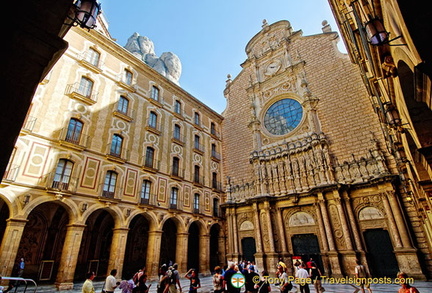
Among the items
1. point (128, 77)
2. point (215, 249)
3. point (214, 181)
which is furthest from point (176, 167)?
point (215, 249)

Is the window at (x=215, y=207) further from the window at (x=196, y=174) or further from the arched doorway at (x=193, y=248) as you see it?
the window at (x=196, y=174)

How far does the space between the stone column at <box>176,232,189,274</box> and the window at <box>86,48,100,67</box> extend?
13006 millimetres

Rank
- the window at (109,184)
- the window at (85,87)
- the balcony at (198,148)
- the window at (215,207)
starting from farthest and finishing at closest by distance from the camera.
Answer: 1. the balcony at (198,148)
2. the window at (215,207)
3. the window at (85,87)
4. the window at (109,184)

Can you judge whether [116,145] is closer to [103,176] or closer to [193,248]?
[103,176]

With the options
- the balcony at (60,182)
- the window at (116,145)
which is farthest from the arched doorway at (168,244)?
the balcony at (60,182)

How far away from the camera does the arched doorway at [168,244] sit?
17.4 m

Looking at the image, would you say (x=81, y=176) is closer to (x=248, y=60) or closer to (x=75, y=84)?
(x=75, y=84)

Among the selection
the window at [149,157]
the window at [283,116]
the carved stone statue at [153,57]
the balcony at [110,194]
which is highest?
the carved stone statue at [153,57]

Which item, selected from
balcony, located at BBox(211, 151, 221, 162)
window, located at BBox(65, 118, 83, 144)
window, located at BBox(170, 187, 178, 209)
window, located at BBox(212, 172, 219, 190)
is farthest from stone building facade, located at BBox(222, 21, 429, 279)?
window, located at BBox(65, 118, 83, 144)

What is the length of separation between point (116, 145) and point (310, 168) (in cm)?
1358

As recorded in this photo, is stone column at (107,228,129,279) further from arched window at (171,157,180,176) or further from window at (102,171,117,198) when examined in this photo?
arched window at (171,157,180,176)

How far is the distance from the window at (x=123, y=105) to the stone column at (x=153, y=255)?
8.30 metres

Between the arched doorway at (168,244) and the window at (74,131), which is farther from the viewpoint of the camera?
the arched doorway at (168,244)

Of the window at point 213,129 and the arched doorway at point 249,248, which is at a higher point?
the window at point 213,129
